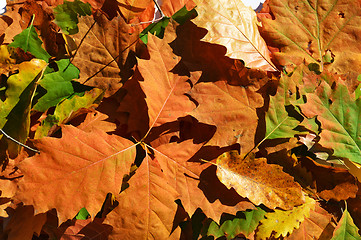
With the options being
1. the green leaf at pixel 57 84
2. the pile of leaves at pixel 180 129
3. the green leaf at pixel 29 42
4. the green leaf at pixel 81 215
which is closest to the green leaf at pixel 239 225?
the pile of leaves at pixel 180 129

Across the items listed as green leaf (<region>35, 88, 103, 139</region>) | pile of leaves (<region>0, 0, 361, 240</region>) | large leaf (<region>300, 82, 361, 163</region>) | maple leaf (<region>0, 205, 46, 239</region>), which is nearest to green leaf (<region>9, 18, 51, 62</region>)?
pile of leaves (<region>0, 0, 361, 240</region>)

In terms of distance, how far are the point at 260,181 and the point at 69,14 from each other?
0.48 metres

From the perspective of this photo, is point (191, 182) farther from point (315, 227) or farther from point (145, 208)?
point (315, 227)

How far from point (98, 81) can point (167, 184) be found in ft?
0.76

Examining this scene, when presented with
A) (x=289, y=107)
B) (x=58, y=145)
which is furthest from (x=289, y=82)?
(x=58, y=145)

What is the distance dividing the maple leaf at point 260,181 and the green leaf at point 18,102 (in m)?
0.35

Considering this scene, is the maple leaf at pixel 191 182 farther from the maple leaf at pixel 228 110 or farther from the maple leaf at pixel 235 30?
the maple leaf at pixel 235 30

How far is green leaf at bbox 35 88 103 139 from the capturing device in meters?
0.59

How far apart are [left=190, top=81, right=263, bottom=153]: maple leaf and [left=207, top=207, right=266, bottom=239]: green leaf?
115mm

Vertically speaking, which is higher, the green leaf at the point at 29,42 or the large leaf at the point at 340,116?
the green leaf at the point at 29,42

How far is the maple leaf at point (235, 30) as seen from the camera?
0.60 metres

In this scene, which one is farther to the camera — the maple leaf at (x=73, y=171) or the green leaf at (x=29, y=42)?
the green leaf at (x=29, y=42)

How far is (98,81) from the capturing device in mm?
618

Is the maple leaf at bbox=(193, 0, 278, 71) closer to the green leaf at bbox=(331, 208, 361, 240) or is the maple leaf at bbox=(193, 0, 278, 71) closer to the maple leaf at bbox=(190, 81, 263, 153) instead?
the maple leaf at bbox=(190, 81, 263, 153)
